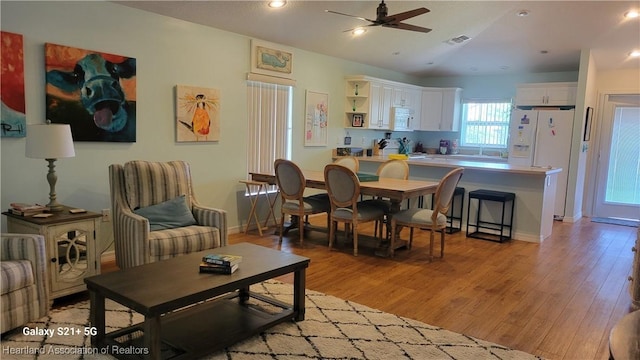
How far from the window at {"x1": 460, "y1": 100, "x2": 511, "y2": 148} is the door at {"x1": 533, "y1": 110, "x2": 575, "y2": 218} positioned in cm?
129

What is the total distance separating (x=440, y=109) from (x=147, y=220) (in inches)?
246

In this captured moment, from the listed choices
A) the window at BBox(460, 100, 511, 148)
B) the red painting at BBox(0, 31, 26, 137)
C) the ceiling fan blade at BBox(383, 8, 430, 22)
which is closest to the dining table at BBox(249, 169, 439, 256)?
the ceiling fan blade at BBox(383, 8, 430, 22)

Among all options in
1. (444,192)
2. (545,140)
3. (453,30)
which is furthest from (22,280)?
(545,140)

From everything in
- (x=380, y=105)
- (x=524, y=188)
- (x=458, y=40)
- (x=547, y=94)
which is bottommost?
(x=524, y=188)

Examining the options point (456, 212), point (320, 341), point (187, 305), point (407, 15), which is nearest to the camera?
point (187, 305)

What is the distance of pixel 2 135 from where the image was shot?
3377mm

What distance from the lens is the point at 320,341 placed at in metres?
2.67

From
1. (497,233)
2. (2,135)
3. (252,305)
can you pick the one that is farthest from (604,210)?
(2,135)

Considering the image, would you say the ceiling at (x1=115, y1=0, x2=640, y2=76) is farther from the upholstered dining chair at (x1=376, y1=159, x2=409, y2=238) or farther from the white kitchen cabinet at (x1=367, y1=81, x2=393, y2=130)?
the upholstered dining chair at (x1=376, y1=159, x2=409, y2=238)

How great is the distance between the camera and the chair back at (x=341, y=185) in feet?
14.3

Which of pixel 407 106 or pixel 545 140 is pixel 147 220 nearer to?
pixel 407 106

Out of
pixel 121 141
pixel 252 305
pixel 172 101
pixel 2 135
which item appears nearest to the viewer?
pixel 252 305

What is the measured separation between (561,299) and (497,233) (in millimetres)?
2190

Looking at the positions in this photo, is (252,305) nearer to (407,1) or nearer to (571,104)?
(407,1)
